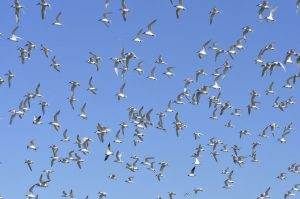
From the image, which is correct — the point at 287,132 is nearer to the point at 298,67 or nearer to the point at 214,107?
the point at 214,107

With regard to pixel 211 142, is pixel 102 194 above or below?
below

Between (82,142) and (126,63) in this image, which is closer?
(126,63)

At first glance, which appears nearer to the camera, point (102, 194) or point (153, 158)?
point (102, 194)

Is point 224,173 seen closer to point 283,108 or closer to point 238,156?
point 238,156

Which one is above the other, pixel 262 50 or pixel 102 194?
pixel 262 50

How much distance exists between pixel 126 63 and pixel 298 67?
18609 mm

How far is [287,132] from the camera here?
12056 cm

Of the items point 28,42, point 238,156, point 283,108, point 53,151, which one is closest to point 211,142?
point 238,156

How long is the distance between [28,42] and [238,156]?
108 feet

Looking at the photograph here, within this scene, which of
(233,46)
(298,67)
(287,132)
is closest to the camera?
(298,67)

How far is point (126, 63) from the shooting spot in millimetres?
105938

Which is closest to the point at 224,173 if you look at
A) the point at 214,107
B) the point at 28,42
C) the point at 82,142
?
the point at 214,107

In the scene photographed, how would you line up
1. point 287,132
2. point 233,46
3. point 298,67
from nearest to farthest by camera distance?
point 298,67 < point 233,46 < point 287,132

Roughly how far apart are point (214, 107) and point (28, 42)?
2420 cm
